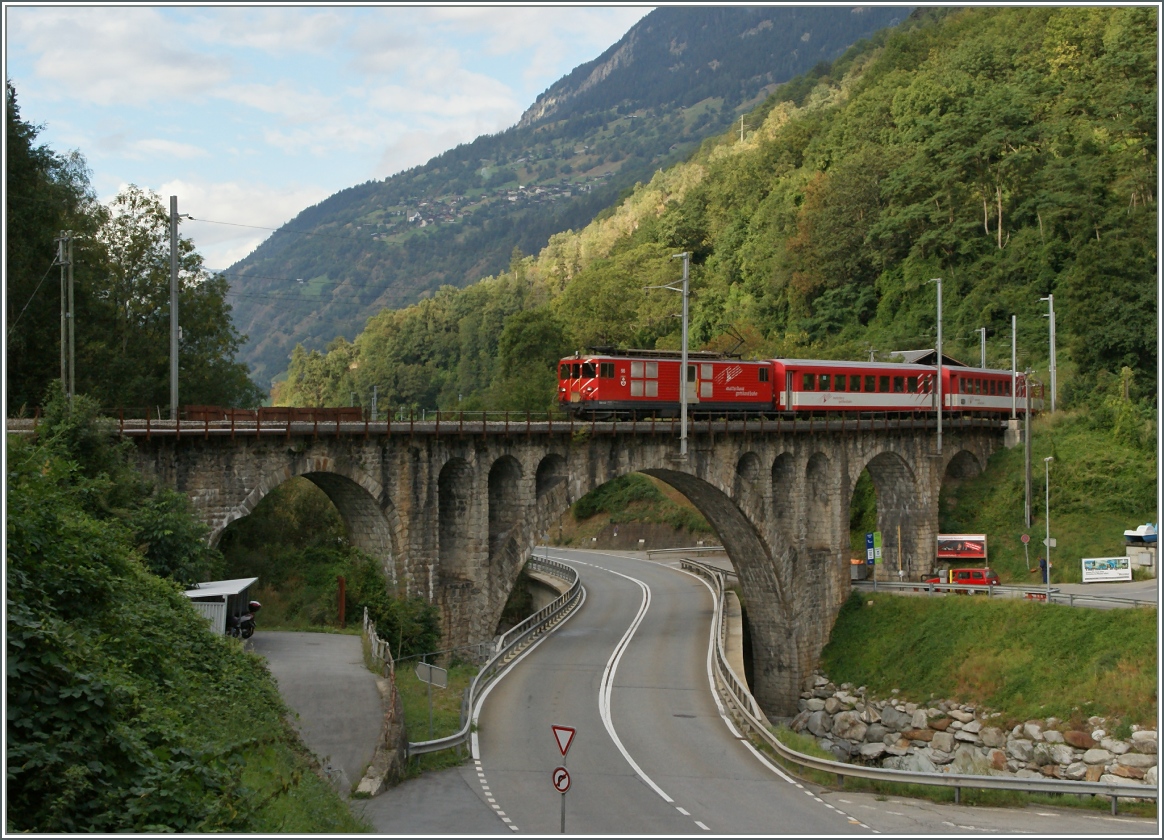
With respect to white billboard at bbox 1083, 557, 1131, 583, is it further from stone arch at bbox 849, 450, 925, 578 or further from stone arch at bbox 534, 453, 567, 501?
stone arch at bbox 534, 453, 567, 501

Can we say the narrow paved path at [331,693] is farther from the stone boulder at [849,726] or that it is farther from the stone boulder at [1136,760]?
the stone boulder at [1136,760]

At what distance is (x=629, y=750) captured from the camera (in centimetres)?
2717

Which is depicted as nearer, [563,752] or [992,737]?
[563,752]

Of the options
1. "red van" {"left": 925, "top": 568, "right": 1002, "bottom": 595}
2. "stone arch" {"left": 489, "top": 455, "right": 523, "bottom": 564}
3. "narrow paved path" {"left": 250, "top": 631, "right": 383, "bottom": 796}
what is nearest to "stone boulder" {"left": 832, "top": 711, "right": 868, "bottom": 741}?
"red van" {"left": 925, "top": 568, "right": 1002, "bottom": 595}

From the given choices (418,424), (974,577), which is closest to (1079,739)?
(974,577)

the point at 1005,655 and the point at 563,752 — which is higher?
the point at 563,752

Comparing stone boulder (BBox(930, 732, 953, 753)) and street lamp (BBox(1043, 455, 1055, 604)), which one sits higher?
street lamp (BBox(1043, 455, 1055, 604))

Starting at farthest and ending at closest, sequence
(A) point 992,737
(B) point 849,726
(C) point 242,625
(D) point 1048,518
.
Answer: (D) point 1048,518 < (B) point 849,726 < (A) point 992,737 < (C) point 242,625

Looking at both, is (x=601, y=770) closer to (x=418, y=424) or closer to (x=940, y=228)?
(x=418, y=424)

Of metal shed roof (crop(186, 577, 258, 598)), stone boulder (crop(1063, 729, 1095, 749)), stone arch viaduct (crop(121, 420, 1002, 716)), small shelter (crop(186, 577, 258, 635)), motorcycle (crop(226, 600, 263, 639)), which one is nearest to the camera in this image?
small shelter (crop(186, 577, 258, 635))

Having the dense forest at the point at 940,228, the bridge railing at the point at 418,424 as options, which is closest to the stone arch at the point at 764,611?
the bridge railing at the point at 418,424

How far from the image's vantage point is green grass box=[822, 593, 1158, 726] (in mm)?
39222

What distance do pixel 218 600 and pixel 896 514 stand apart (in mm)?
42010

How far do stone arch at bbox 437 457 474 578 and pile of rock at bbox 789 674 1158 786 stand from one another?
18038 mm
